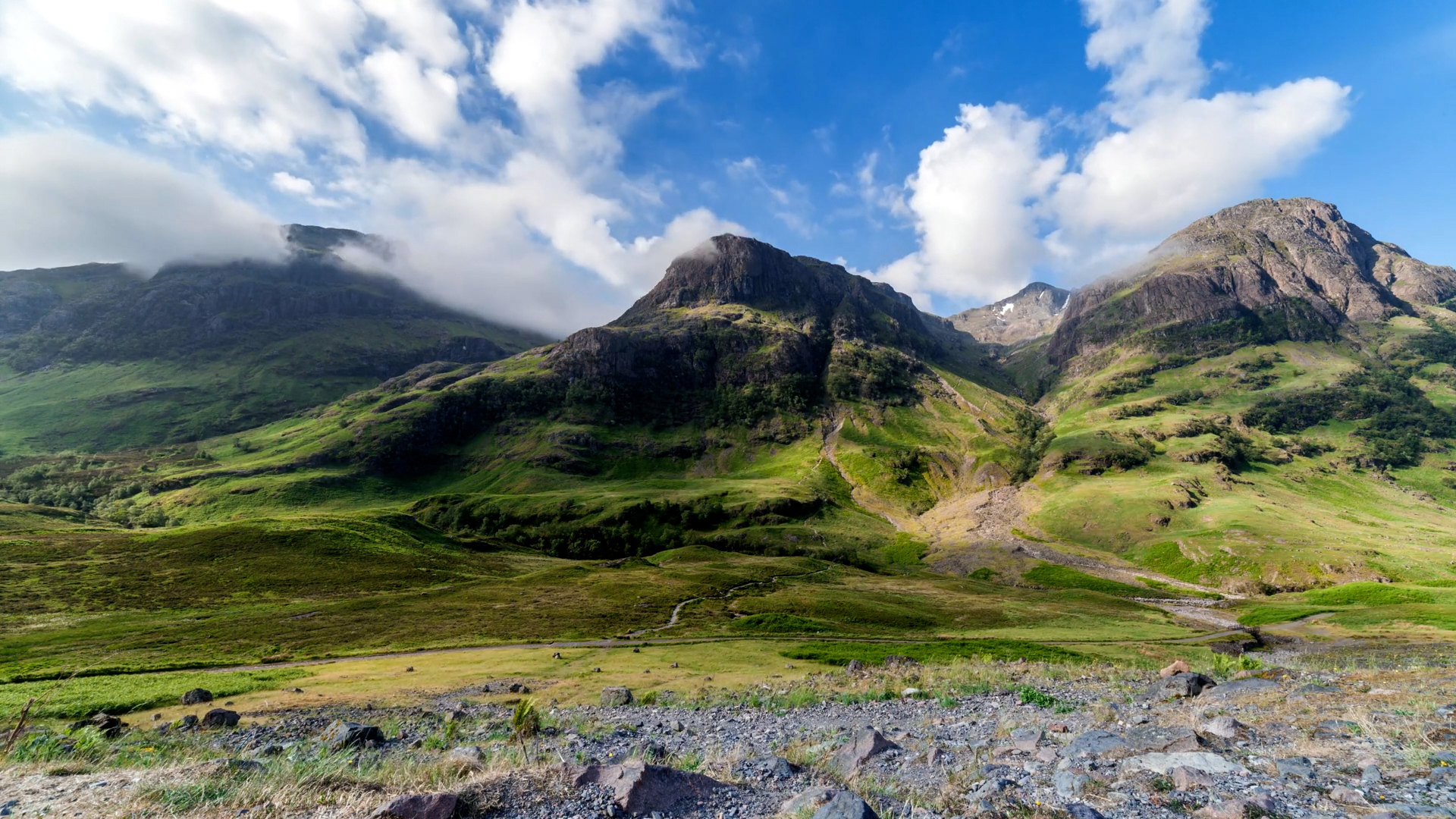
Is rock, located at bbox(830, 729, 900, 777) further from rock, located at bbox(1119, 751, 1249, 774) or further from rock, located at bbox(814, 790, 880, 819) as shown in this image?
rock, located at bbox(1119, 751, 1249, 774)

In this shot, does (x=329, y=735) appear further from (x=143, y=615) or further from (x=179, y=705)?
(x=143, y=615)

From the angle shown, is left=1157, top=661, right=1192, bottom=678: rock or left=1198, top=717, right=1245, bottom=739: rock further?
left=1157, top=661, right=1192, bottom=678: rock

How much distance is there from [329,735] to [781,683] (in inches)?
1044

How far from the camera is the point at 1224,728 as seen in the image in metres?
15.6

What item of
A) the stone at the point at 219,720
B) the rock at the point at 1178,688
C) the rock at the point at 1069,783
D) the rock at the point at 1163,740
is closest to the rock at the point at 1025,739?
the rock at the point at 1163,740

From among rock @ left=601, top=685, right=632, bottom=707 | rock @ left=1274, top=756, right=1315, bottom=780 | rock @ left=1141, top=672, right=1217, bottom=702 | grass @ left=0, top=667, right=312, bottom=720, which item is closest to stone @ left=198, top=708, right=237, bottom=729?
grass @ left=0, top=667, right=312, bottom=720

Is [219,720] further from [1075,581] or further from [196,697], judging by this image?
[1075,581]

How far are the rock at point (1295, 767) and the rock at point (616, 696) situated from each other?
29.5 metres

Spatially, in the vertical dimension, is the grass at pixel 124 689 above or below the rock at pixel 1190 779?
below

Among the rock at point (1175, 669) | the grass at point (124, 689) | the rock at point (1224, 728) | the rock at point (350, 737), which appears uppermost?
the rock at point (1224, 728)

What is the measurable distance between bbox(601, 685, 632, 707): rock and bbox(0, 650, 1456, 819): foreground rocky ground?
8.16 metres

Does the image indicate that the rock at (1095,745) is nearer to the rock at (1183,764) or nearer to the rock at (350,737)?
the rock at (1183,764)

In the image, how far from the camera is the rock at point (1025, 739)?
16062 millimetres

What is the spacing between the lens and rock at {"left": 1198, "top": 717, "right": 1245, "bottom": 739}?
15.2 meters
